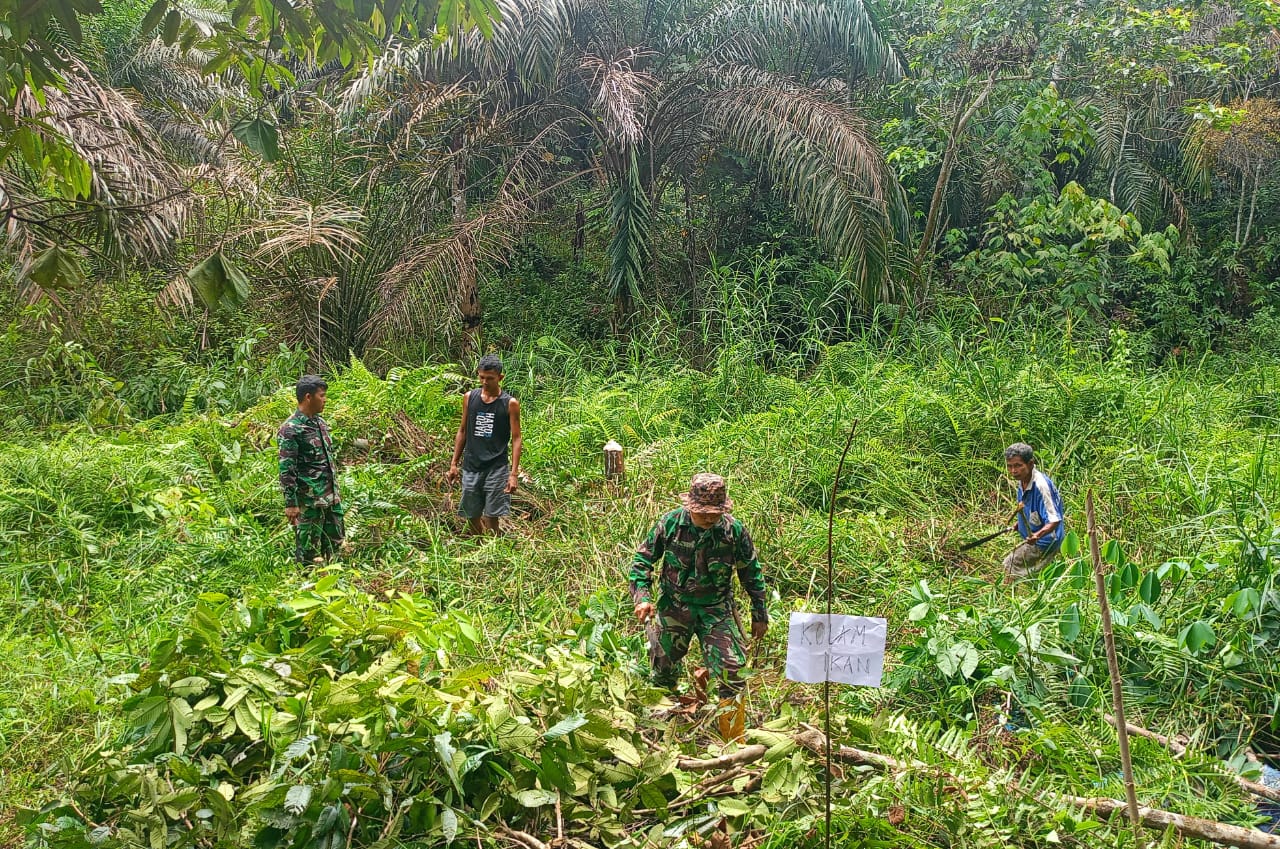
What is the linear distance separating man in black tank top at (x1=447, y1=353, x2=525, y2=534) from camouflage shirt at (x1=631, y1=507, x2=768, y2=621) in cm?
231

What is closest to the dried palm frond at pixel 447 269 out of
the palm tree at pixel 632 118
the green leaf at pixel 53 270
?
the palm tree at pixel 632 118

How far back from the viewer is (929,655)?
3.97m

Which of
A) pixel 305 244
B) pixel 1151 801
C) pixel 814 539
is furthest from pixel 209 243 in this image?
pixel 1151 801

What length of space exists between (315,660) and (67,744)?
4.58 feet

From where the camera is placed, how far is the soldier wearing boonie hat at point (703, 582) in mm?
3709

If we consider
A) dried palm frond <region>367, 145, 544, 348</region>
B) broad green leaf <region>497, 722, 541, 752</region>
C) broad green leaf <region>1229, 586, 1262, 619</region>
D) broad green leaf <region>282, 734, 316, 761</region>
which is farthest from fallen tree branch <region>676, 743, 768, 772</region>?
dried palm frond <region>367, 145, 544, 348</region>

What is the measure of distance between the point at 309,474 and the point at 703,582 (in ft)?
8.68

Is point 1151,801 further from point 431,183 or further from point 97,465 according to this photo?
point 431,183

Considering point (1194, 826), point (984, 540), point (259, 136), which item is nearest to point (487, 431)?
point (984, 540)

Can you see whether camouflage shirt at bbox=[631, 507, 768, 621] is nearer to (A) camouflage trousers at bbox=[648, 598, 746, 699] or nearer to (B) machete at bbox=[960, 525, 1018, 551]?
(A) camouflage trousers at bbox=[648, 598, 746, 699]

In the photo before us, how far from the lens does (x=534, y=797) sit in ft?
9.13

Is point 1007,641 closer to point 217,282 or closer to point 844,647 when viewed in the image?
point 844,647

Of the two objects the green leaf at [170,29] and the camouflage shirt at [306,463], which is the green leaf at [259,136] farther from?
the camouflage shirt at [306,463]

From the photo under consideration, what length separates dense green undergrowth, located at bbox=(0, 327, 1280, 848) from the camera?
282cm
